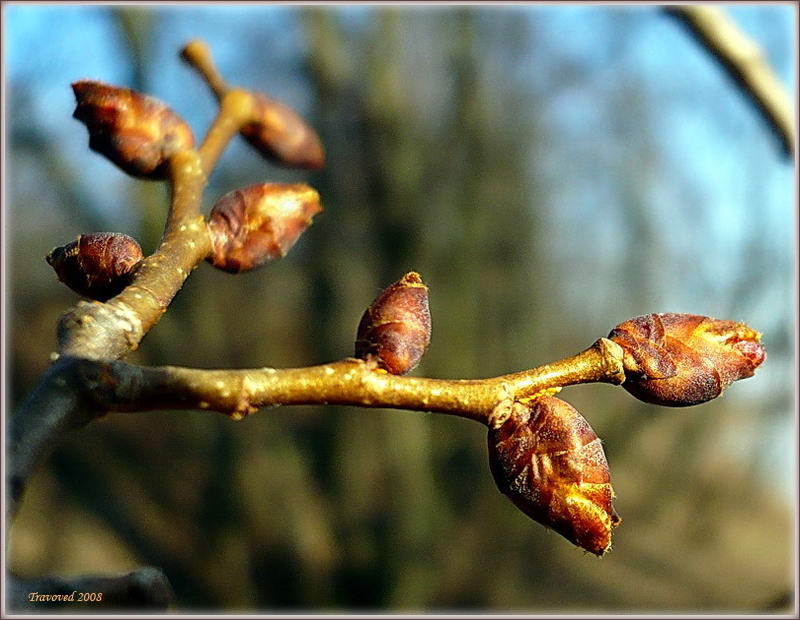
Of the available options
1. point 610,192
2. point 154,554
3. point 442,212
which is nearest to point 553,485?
point 442,212

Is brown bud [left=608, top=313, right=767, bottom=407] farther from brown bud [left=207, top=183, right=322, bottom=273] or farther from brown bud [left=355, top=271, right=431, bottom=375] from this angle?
brown bud [left=207, top=183, right=322, bottom=273]

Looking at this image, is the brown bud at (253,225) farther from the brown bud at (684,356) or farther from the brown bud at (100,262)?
the brown bud at (684,356)

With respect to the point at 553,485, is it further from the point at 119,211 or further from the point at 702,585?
the point at 702,585

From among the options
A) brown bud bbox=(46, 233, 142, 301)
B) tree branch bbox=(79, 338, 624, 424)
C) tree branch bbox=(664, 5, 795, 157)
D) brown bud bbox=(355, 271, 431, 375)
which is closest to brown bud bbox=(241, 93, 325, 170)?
brown bud bbox=(46, 233, 142, 301)

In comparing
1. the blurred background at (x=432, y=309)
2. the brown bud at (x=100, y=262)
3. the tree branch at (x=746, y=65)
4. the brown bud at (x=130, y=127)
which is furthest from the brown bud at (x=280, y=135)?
the blurred background at (x=432, y=309)

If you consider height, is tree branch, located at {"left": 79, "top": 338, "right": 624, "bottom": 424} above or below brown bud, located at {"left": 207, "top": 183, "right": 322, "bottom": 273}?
below

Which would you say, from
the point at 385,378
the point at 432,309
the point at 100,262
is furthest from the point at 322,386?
the point at 432,309
